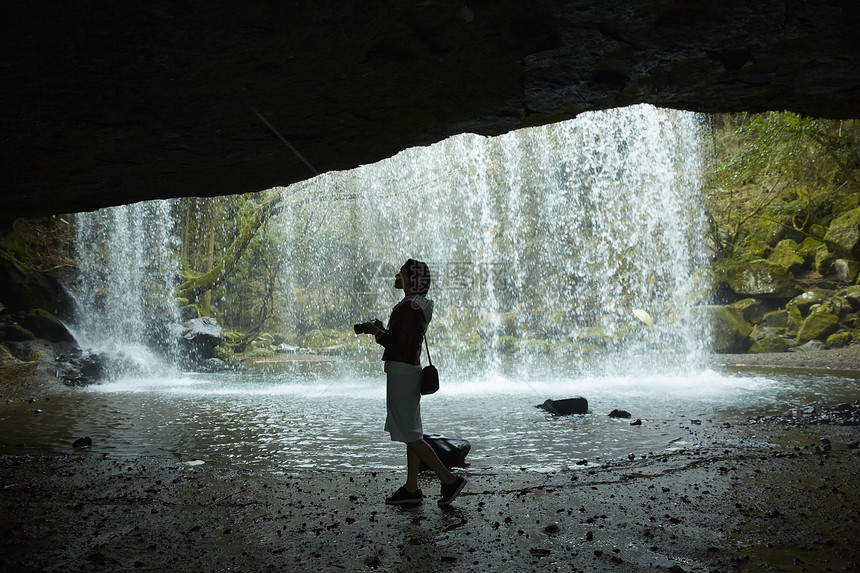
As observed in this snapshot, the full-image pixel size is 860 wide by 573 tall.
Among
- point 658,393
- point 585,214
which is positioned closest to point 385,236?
point 585,214

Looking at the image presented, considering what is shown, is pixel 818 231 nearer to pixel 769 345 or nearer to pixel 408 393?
pixel 769 345

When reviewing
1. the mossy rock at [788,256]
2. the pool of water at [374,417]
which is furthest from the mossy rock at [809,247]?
the pool of water at [374,417]

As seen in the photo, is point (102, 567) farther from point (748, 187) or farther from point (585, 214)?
point (748, 187)

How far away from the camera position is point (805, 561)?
294 cm

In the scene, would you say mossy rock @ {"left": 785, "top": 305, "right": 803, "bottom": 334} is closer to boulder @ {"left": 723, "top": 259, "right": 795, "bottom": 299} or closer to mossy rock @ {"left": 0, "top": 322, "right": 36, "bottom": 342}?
boulder @ {"left": 723, "top": 259, "right": 795, "bottom": 299}

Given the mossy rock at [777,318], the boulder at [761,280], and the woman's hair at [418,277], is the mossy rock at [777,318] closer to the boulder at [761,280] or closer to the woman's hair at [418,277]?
the boulder at [761,280]

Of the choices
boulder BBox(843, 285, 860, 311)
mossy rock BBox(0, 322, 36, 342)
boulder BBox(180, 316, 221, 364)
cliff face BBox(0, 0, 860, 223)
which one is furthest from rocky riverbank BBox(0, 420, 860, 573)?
boulder BBox(843, 285, 860, 311)

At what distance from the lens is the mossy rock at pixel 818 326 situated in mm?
16766

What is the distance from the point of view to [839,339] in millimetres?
16266

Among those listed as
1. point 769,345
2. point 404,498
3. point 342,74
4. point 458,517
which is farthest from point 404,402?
point 769,345

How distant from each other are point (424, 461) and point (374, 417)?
4.22 m

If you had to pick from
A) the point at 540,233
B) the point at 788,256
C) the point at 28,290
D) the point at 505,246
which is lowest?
the point at 28,290

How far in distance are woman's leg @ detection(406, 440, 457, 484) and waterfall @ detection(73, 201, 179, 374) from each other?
43.1ft

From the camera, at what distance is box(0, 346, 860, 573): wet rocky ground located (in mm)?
3092
